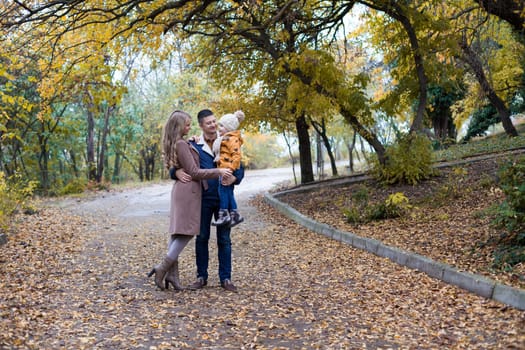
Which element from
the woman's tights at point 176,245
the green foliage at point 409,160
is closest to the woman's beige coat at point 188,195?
the woman's tights at point 176,245

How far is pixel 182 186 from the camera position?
18.4 feet

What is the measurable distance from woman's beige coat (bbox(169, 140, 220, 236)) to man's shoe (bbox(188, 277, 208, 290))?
59cm

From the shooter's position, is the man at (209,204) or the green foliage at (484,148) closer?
the man at (209,204)

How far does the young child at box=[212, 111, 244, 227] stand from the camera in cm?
555

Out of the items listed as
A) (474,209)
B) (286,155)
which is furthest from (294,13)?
(286,155)

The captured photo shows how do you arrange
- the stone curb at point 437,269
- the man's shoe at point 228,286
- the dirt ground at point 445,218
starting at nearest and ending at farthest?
the stone curb at point 437,269 → the man's shoe at point 228,286 → the dirt ground at point 445,218

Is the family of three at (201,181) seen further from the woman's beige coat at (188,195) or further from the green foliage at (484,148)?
the green foliage at (484,148)

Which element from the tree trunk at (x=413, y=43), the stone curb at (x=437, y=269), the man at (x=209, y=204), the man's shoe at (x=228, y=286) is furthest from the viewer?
the tree trunk at (x=413, y=43)

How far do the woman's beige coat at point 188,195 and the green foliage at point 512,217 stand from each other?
121 inches

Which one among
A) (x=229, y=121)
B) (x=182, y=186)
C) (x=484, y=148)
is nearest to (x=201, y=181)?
(x=182, y=186)

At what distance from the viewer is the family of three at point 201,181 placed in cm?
557

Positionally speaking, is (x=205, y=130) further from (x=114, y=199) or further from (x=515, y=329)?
(x=114, y=199)

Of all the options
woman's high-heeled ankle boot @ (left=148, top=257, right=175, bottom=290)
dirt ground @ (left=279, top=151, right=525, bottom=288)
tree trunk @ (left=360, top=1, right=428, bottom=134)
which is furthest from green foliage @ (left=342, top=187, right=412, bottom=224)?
woman's high-heeled ankle boot @ (left=148, top=257, right=175, bottom=290)

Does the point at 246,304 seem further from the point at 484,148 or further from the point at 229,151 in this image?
the point at 484,148
